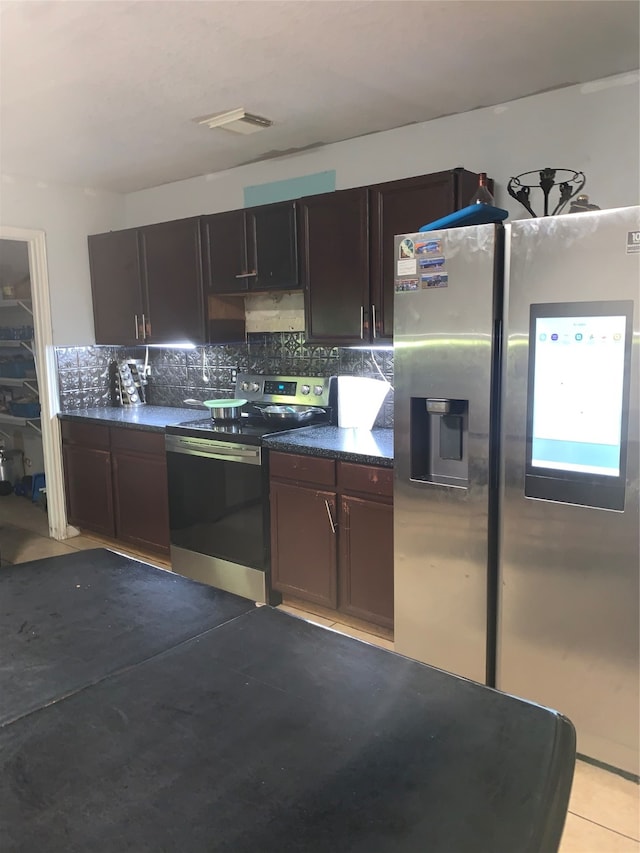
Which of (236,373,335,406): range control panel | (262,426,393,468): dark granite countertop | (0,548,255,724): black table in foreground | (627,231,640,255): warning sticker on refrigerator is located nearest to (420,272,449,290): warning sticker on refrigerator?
(627,231,640,255): warning sticker on refrigerator

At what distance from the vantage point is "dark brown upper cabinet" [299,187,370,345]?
10.2ft

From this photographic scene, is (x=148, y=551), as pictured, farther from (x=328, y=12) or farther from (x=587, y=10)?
(x=587, y=10)

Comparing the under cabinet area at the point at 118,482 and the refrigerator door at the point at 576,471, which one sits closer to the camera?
the refrigerator door at the point at 576,471

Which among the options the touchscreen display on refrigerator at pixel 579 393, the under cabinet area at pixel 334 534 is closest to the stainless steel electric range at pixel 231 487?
the under cabinet area at pixel 334 534

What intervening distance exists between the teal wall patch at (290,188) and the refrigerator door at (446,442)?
1.40 metres

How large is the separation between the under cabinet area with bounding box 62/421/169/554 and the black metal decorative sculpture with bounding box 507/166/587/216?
7.73 feet

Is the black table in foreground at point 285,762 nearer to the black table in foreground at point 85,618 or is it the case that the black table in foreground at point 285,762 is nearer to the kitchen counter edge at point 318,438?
the black table in foreground at point 85,618

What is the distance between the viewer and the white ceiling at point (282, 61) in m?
2.06

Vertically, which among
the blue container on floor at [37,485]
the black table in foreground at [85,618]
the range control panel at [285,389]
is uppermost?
the range control panel at [285,389]

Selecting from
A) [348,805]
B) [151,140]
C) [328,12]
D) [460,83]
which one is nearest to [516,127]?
[460,83]

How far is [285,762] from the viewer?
35.0 inches

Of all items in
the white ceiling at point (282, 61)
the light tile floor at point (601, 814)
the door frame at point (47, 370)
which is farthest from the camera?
the door frame at point (47, 370)

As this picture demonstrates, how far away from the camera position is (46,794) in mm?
833

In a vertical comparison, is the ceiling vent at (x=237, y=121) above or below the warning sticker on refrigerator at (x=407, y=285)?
above
